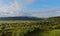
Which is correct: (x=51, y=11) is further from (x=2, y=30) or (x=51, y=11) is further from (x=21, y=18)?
(x=2, y=30)

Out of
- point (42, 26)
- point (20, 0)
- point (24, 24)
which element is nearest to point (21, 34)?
point (24, 24)

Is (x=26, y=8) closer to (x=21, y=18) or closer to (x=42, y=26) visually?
(x=21, y=18)

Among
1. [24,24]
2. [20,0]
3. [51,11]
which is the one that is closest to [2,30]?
[24,24]

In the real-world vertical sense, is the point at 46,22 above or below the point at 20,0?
below

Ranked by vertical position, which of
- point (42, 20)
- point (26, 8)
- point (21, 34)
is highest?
point (26, 8)

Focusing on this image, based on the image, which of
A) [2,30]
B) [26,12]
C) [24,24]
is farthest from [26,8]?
[2,30]

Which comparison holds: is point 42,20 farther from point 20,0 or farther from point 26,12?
point 20,0

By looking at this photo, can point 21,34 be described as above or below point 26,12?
below
